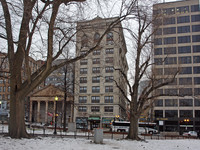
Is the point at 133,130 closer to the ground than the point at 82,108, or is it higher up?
closer to the ground

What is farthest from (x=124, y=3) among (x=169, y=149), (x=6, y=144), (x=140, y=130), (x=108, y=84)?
(x=108, y=84)

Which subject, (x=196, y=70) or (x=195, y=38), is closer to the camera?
(x=196, y=70)

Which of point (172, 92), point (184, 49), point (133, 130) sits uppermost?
point (184, 49)

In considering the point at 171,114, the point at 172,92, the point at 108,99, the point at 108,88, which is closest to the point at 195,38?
the point at 171,114

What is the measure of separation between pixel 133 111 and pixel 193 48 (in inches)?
2089

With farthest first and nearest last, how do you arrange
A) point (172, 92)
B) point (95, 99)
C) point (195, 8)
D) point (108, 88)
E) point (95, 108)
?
point (195, 8) < point (95, 99) < point (95, 108) < point (108, 88) < point (172, 92)

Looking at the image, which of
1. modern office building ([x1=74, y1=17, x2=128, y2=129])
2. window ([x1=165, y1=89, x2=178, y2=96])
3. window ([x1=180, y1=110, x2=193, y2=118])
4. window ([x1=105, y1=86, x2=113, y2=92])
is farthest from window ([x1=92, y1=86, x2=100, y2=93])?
window ([x1=180, y1=110, x2=193, y2=118])

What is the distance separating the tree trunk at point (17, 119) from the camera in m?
14.9

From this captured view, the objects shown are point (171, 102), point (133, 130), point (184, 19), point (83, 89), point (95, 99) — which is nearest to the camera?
point (133, 130)

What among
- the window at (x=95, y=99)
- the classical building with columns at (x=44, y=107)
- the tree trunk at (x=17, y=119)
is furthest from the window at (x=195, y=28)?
the tree trunk at (x=17, y=119)

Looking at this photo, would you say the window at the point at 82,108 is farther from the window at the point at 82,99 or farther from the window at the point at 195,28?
the window at the point at 195,28

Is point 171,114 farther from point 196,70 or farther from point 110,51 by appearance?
point 110,51

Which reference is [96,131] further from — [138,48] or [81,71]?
[81,71]

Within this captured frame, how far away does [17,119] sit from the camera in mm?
15109
